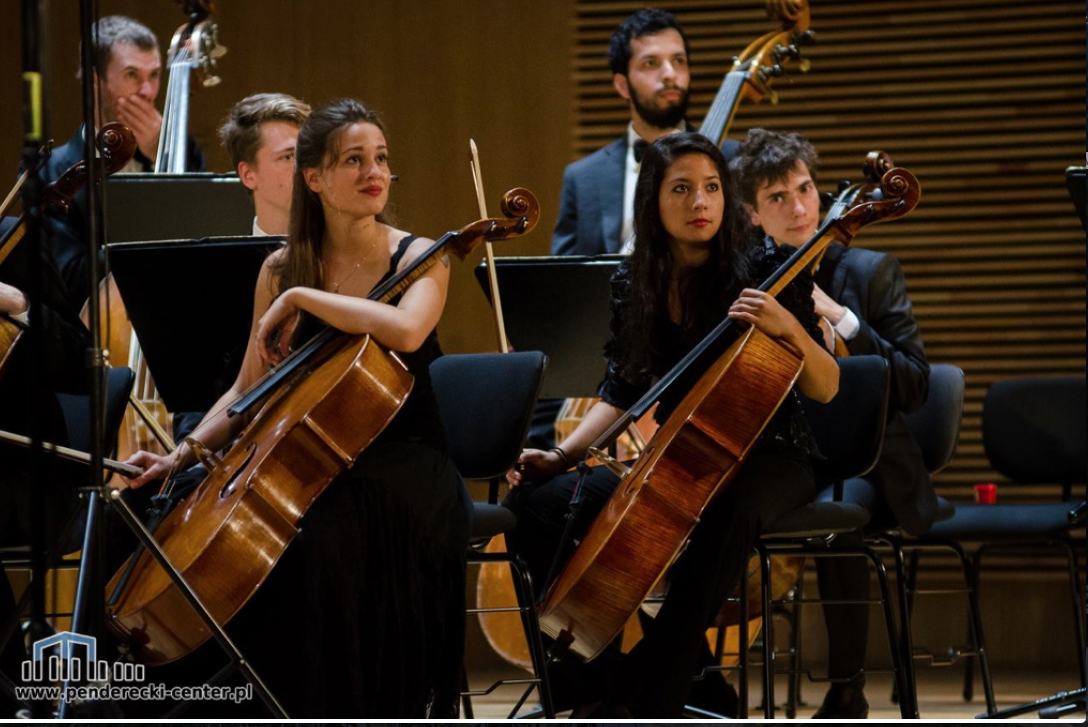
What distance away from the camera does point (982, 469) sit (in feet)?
14.4

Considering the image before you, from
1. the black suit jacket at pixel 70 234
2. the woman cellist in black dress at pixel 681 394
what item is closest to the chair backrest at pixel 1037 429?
the woman cellist in black dress at pixel 681 394

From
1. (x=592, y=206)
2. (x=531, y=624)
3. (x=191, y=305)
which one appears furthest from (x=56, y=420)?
(x=592, y=206)

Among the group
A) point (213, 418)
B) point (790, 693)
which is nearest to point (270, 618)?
point (213, 418)

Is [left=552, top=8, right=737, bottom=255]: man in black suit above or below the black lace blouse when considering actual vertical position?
above

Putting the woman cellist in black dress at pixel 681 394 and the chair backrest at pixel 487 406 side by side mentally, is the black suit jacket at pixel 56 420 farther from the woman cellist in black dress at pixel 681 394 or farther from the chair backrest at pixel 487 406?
the woman cellist in black dress at pixel 681 394

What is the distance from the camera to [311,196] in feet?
8.36

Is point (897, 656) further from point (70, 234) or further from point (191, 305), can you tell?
point (70, 234)

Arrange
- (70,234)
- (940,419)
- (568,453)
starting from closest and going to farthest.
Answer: (568,453) → (70,234) → (940,419)

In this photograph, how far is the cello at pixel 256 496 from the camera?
2.08 m

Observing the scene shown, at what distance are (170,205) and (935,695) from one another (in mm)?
2316

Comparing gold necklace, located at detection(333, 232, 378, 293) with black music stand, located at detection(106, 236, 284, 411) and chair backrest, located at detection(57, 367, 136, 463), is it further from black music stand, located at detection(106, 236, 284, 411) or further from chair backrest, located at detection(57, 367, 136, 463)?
chair backrest, located at detection(57, 367, 136, 463)

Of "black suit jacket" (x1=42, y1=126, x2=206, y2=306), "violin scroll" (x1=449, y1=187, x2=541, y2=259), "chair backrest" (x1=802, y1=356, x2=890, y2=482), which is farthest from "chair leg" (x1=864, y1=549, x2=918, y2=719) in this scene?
"black suit jacket" (x1=42, y1=126, x2=206, y2=306)

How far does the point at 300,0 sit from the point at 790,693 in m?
2.65

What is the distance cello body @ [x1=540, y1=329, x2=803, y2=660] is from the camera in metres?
2.32
